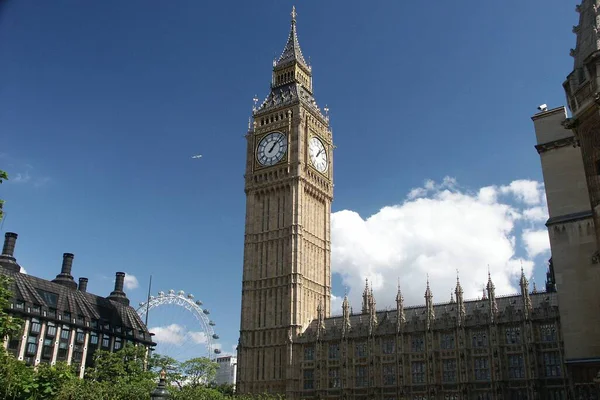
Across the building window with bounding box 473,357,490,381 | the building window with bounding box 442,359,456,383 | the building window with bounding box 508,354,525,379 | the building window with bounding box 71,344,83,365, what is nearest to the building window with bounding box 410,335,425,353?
the building window with bounding box 442,359,456,383

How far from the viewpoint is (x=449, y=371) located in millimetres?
71750

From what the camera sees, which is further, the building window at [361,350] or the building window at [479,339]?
the building window at [361,350]

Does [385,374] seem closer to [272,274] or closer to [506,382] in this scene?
[506,382]

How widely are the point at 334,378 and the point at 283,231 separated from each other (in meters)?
22.0

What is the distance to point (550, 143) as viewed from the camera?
42.6 metres

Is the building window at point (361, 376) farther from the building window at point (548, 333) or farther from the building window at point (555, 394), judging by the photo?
the building window at point (548, 333)

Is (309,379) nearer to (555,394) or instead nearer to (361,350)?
(361,350)

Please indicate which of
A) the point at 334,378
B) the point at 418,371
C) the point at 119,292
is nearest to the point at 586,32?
the point at 418,371

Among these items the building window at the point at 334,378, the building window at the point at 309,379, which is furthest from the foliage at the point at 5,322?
the building window at the point at 334,378

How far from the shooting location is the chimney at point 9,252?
310ft

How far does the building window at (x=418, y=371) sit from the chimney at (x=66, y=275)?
61027 millimetres

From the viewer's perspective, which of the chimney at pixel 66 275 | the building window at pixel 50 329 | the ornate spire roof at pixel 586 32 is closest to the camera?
the ornate spire roof at pixel 586 32

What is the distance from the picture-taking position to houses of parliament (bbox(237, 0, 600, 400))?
39406 millimetres

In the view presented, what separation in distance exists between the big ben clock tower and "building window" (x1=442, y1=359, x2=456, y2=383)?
20.5 metres
